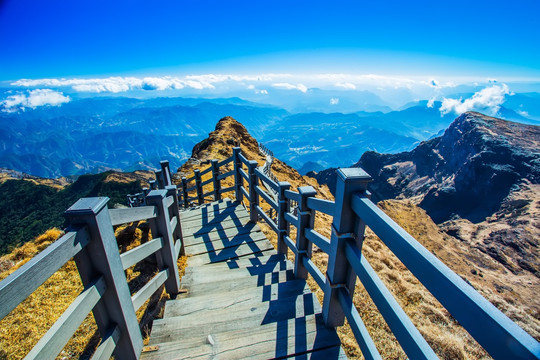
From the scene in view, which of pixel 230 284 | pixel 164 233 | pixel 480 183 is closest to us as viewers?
pixel 164 233

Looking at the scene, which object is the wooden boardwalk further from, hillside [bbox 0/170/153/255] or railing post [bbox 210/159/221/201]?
hillside [bbox 0/170/153/255]

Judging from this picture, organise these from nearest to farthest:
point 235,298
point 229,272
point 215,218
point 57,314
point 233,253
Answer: point 235,298, point 57,314, point 229,272, point 233,253, point 215,218

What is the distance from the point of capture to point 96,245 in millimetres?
2105

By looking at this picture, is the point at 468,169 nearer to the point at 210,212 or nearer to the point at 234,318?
the point at 210,212

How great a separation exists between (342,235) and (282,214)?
2395 millimetres

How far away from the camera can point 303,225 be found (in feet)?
12.9

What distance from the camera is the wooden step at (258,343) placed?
108 inches

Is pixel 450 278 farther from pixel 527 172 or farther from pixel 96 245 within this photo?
pixel 527 172

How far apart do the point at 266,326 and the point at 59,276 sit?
4811 mm

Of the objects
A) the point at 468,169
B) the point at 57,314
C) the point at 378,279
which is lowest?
the point at 468,169

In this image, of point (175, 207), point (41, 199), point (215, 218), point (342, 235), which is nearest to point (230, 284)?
point (175, 207)

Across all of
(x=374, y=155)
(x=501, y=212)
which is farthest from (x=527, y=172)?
(x=374, y=155)

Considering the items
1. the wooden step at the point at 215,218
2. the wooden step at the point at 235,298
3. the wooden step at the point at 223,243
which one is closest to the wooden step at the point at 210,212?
the wooden step at the point at 215,218

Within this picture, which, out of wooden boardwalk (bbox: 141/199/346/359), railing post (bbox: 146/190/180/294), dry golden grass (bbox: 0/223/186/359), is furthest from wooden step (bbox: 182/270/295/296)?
dry golden grass (bbox: 0/223/186/359)
